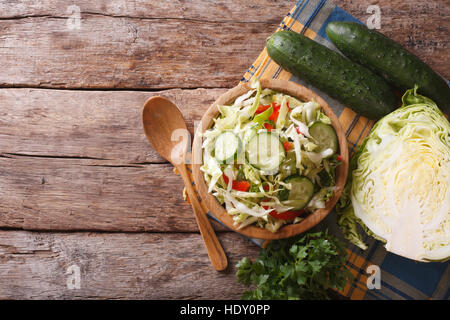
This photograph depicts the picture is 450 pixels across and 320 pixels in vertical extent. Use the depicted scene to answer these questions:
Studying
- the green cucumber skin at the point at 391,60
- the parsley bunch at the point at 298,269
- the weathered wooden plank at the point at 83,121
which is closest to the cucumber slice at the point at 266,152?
the parsley bunch at the point at 298,269

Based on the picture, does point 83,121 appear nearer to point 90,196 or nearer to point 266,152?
point 90,196

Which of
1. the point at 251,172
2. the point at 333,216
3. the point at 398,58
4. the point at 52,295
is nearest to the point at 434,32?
the point at 398,58

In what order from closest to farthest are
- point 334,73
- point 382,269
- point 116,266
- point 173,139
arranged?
1. point 334,73
2. point 382,269
3. point 173,139
4. point 116,266

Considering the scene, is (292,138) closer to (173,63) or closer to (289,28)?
(289,28)

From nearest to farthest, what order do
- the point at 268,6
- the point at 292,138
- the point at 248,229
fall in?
the point at 292,138, the point at 248,229, the point at 268,6

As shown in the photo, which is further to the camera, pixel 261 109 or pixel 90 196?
pixel 90 196

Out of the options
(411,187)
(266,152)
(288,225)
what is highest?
(266,152)

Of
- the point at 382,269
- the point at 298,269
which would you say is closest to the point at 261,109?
the point at 298,269
